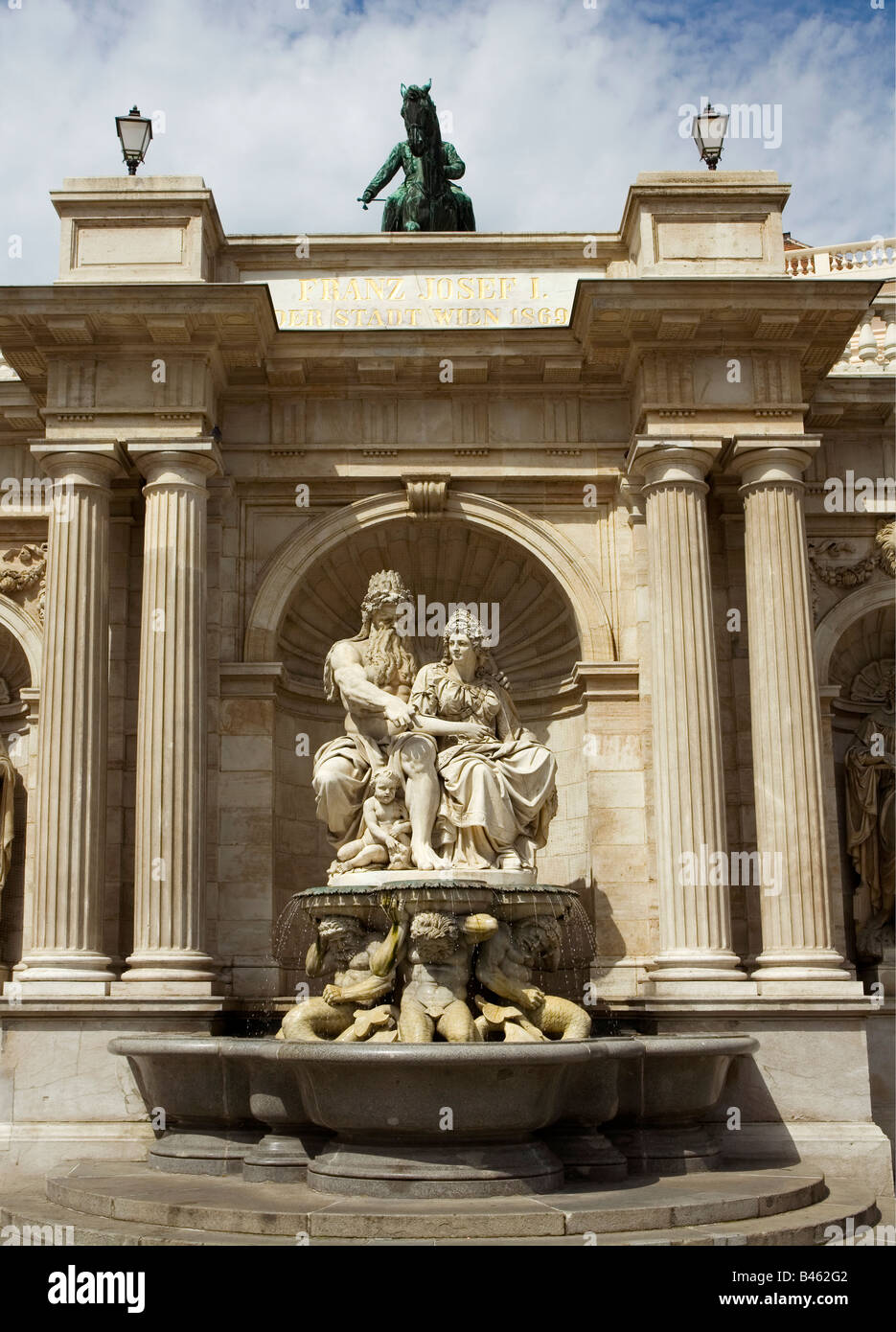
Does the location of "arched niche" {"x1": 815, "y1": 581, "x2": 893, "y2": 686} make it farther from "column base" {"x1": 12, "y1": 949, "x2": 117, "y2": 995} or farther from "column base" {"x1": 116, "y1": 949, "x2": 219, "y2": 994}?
"column base" {"x1": 12, "y1": 949, "x2": 117, "y2": 995}

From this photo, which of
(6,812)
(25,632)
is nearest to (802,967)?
(6,812)

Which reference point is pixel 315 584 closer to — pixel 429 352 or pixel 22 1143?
pixel 429 352

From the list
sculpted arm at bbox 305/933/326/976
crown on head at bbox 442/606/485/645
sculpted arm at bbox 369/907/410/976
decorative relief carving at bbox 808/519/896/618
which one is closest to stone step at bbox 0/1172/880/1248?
sculpted arm at bbox 369/907/410/976

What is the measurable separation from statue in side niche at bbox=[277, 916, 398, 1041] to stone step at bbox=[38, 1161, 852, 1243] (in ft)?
3.75

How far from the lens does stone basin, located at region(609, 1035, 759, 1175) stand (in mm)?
10945

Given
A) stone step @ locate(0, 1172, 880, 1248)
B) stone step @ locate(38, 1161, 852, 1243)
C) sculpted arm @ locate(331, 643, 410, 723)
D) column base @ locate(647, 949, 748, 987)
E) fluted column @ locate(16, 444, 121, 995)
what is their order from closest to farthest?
stone step @ locate(0, 1172, 880, 1248)
stone step @ locate(38, 1161, 852, 1243)
column base @ locate(647, 949, 748, 987)
fluted column @ locate(16, 444, 121, 995)
sculpted arm @ locate(331, 643, 410, 723)

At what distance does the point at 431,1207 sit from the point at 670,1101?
2.63 m

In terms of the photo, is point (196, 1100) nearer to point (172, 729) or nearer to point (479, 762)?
point (172, 729)

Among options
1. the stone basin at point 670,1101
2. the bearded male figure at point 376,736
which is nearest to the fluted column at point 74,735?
the bearded male figure at point 376,736

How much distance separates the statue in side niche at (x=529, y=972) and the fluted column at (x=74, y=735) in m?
3.50

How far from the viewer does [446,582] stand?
15.6 m

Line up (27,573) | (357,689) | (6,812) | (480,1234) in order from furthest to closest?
(27,573)
(6,812)
(357,689)
(480,1234)

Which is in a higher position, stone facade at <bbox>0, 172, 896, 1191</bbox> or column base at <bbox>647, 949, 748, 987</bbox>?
stone facade at <bbox>0, 172, 896, 1191</bbox>
